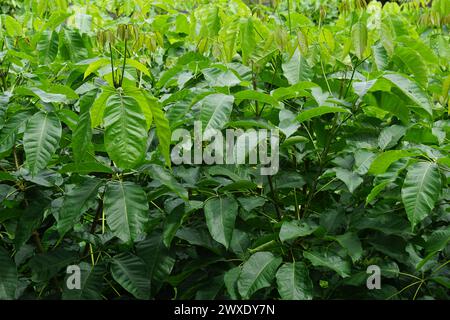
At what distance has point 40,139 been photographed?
1671 mm

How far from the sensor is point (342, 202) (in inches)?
79.3

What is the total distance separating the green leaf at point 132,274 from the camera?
5.83 feet

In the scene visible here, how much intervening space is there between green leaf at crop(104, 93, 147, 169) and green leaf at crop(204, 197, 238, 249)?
0.29 metres

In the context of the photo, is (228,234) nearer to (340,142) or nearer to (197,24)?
(340,142)

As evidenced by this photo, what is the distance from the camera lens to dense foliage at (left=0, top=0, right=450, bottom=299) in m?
1.69

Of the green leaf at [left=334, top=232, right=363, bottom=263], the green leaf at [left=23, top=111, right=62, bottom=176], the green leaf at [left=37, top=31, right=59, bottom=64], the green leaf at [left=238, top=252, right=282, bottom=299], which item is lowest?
the green leaf at [left=238, top=252, right=282, bottom=299]

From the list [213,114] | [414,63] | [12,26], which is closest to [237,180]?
[213,114]

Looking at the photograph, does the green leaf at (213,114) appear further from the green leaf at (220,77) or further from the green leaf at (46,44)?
the green leaf at (46,44)

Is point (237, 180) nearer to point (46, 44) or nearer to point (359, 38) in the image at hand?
point (359, 38)

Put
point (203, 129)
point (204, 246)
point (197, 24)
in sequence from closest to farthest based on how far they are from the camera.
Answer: point (203, 129), point (204, 246), point (197, 24)

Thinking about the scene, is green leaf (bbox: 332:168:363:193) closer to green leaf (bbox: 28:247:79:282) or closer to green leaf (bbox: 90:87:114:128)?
green leaf (bbox: 90:87:114:128)

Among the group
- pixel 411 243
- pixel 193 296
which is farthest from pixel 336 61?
pixel 193 296

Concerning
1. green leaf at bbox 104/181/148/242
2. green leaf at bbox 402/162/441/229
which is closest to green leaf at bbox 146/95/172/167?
green leaf at bbox 104/181/148/242

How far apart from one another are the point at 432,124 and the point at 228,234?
2.25 feet
